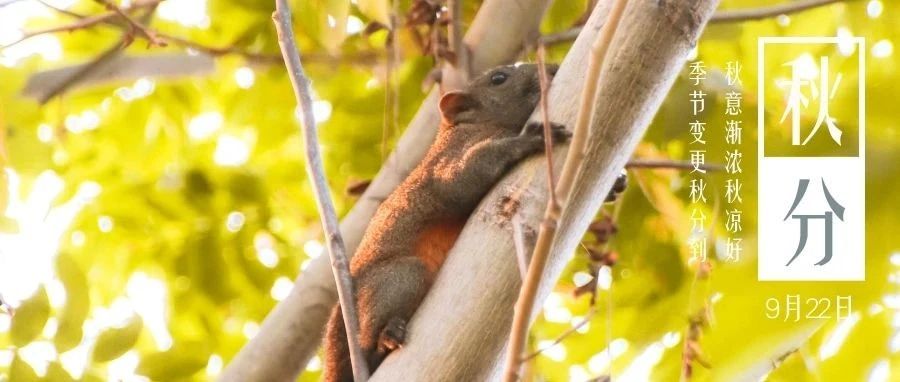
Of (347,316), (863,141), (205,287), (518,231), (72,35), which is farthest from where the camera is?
(72,35)

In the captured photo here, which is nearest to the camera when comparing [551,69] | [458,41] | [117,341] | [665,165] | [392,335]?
[392,335]

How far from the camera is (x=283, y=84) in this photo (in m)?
4.76

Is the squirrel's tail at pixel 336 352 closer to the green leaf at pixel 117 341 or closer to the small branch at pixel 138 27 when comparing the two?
the green leaf at pixel 117 341

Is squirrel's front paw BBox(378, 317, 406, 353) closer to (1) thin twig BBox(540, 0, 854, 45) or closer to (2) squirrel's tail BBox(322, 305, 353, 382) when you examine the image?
(2) squirrel's tail BBox(322, 305, 353, 382)

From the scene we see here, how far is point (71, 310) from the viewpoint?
10.6 feet

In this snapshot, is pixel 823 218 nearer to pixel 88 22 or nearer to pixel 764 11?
pixel 764 11

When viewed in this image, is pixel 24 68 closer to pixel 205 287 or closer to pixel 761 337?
pixel 205 287

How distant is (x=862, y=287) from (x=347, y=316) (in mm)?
1648

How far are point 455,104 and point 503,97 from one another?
232mm

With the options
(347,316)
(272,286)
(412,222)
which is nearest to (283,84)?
(272,286)

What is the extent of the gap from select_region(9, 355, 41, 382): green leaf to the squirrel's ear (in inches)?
63.0

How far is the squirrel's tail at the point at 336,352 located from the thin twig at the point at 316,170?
0.80m

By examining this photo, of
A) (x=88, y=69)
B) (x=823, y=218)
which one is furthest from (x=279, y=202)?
(x=823, y=218)

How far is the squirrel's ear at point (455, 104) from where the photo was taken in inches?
145
